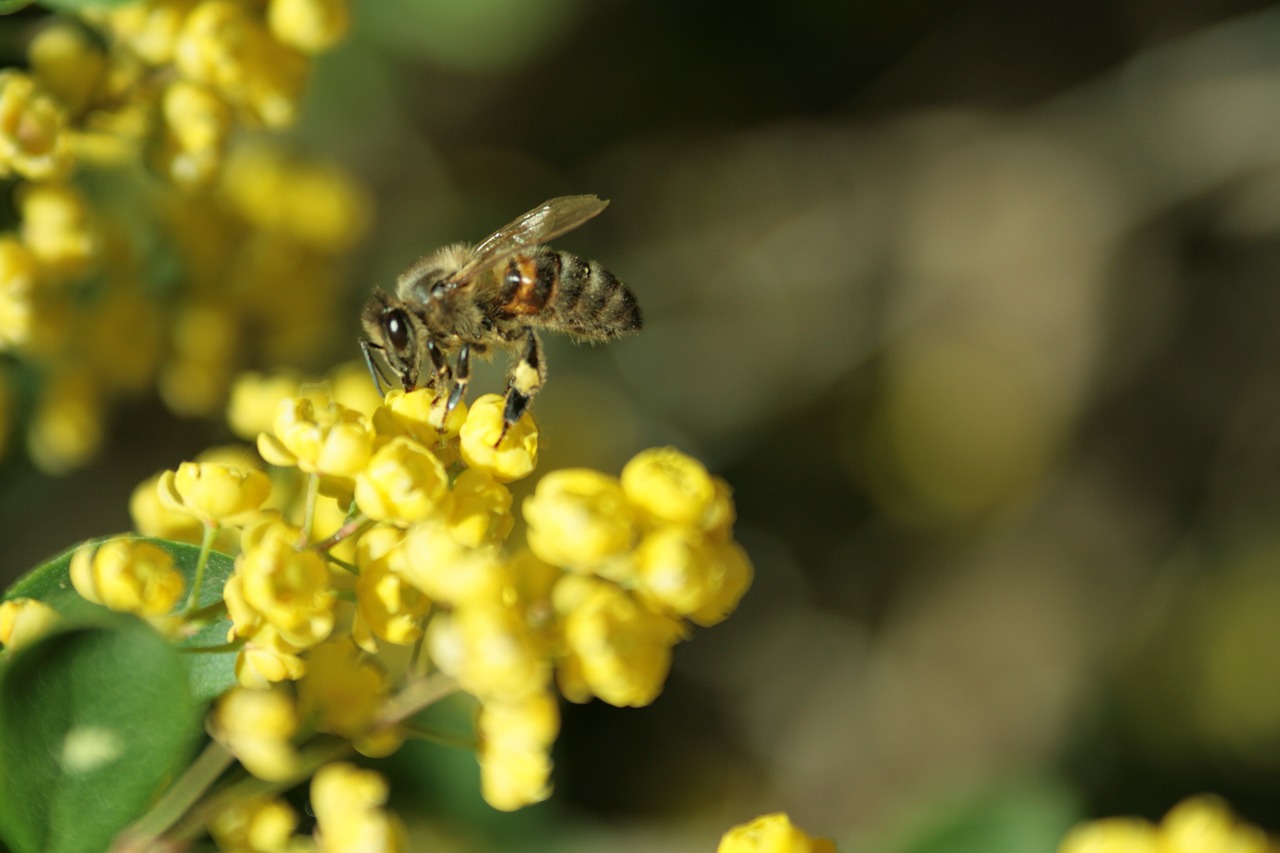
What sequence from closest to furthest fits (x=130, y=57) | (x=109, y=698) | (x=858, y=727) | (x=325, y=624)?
1. (x=109, y=698)
2. (x=325, y=624)
3. (x=130, y=57)
4. (x=858, y=727)

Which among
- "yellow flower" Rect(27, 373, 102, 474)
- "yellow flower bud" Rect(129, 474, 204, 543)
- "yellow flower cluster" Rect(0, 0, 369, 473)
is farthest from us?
"yellow flower" Rect(27, 373, 102, 474)

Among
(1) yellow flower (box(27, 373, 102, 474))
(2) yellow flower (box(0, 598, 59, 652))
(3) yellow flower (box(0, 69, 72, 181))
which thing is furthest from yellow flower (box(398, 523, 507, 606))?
(1) yellow flower (box(27, 373, 102, 474))

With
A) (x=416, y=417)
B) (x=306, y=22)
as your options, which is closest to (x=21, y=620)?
(x=416, y=417)

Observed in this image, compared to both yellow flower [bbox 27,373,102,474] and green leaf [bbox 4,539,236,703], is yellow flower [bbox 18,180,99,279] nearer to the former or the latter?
yellow flower [bbox 27,373,102,474]

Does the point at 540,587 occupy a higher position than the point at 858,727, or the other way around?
the point at 858,727

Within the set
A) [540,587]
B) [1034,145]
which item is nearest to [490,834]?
[540,587]

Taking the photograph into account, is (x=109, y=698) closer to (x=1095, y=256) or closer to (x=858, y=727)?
(x=858, y=727)
